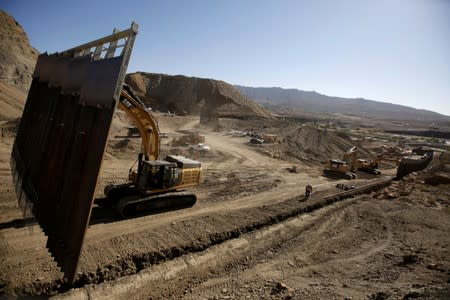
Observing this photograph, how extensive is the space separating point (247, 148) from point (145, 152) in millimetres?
19537

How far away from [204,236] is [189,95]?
59809mm

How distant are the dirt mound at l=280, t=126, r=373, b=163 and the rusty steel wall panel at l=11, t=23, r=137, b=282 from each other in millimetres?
24737

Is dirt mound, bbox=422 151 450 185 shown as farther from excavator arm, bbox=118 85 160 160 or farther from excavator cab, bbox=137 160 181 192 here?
excavator arm, bbox=118 85 160 160

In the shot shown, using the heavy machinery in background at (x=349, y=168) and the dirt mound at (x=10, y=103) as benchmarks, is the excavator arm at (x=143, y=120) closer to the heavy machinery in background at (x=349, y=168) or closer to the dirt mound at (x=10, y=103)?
the heavy machinery in background at (x=349, y=168)

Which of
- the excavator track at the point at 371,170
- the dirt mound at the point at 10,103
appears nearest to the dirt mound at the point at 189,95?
the dirt mound at the point at 10,103

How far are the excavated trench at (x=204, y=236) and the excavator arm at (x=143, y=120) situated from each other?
2.96m

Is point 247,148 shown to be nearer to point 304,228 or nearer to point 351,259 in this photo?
point 304,228

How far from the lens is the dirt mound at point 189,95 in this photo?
6225 centimetres

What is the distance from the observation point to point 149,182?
10320mm

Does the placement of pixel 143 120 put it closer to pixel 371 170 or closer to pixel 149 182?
pixel 149 182

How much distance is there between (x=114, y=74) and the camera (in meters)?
5.36

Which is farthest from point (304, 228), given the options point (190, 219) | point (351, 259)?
point (190, 219)

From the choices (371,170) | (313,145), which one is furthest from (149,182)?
A: (313,145)

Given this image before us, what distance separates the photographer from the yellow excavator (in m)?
9.83
